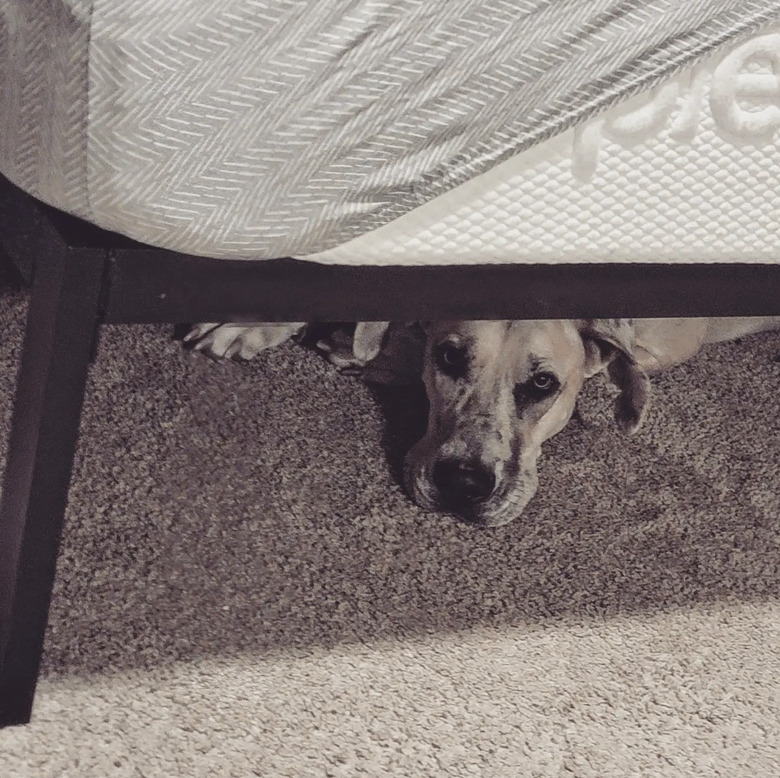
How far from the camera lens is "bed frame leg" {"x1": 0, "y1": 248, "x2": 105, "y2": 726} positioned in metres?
0.91

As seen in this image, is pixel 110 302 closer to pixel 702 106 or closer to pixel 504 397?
pixel 702 106

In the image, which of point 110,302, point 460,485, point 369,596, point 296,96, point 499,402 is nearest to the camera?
point 296,96

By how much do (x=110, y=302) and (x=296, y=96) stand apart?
268mm

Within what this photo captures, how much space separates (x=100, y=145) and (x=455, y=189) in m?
0.33

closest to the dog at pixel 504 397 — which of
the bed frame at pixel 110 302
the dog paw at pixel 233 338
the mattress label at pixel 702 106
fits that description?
the dog paw at pixel 233 338

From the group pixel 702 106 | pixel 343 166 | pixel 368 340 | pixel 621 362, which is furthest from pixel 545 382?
pixel 343 166

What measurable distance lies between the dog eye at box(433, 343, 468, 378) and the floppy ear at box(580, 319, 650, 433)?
21 cm

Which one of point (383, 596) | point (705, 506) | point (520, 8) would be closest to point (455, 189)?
point (520, 8)

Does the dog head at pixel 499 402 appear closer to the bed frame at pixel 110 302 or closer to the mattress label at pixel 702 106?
the bed frame at pixel 110 302

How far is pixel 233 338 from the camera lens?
1560 mm

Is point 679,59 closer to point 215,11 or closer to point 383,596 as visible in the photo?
point 215,11

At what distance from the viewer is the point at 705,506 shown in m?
1.52

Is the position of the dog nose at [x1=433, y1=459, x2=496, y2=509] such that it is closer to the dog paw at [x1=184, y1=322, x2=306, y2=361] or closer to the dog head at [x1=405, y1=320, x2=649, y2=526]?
the dog head at [x1=405, y1=320, x2=649, y2=526]

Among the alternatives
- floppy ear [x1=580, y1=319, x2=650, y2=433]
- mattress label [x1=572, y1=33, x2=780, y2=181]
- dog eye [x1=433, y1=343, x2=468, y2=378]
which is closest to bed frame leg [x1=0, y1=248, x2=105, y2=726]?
mattress label [x1=572, y1=33, x2=780, y2=181]
